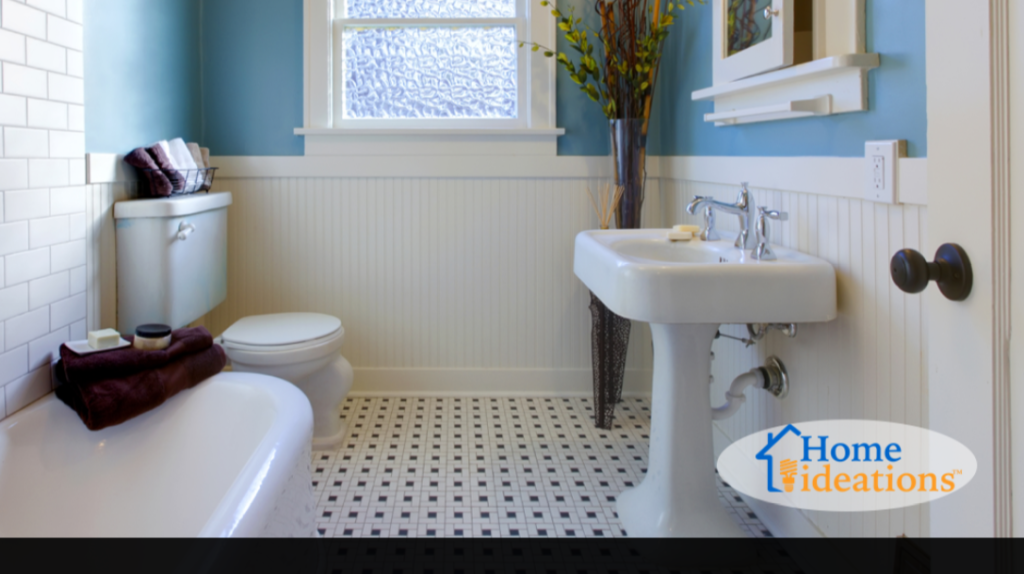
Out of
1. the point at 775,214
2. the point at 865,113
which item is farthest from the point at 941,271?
the point at 775,214

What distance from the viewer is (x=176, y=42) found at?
2.90 metres

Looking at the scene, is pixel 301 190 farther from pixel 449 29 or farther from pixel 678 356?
pixel 678 356

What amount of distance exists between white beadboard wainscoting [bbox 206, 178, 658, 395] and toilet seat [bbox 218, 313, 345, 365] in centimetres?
52

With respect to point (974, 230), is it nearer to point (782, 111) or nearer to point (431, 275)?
point (782, 111)

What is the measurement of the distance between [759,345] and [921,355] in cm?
81

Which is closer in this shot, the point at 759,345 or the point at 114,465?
the point at 114,465

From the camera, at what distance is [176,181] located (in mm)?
2596

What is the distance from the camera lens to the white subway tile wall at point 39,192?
185cm

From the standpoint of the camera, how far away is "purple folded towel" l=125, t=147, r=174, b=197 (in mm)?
2432

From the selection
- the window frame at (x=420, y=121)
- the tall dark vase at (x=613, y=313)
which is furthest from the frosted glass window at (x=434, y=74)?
the tall dark vase at (x=613, y=313)

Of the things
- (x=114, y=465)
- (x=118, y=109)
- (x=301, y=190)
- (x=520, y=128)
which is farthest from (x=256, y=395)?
(x=520, y=128)

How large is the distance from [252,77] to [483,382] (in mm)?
1613

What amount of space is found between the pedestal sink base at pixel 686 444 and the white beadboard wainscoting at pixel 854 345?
23 centimetres

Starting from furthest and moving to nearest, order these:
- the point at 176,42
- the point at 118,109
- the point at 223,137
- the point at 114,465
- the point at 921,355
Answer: the point at 223,137, the point at 176,42, the point at 118,109, the point at 114,465, the point at 921,355
